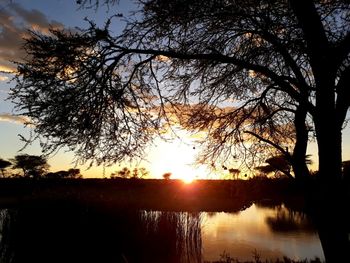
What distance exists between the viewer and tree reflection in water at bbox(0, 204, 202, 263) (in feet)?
26.3

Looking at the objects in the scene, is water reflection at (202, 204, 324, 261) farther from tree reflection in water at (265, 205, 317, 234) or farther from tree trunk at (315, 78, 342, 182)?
tree trunk at (315, 78, 342, 182)

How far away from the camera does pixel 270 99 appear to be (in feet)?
31.2

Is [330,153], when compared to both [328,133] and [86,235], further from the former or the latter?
[86,235]

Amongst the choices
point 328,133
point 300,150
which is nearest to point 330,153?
point 328,133

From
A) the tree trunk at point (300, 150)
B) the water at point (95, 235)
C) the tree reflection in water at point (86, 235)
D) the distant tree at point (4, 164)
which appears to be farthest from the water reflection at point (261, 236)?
the distant tree at point (4, 164)

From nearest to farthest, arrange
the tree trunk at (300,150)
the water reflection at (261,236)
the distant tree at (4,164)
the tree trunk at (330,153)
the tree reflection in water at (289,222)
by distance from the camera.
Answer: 1. the tree trunk at (330,153)
2. the tree trunk at (300,150)
3. the water reflection at (261,236)
4. the tree reflection in water at (289,222)
5. the distant tree at (4,164)

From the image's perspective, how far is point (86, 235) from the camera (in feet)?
28.0

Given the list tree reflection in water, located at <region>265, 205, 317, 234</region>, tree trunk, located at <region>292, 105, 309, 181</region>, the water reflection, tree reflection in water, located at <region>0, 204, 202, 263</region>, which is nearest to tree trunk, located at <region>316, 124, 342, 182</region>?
tree trunk, located at <region>292, 105, 309, 181</region>

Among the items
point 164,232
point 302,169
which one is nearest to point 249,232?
point 164,232

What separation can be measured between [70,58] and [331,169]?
4590 millimetres

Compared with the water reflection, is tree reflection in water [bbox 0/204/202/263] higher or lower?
higher

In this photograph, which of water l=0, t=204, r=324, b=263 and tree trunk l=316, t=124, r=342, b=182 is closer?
tree trunk l=316, t=124, r=342, b=182

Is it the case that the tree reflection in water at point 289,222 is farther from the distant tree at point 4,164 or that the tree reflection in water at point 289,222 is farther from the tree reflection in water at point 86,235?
the distant tree at point 4,164

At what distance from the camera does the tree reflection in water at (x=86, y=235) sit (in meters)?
8.01
